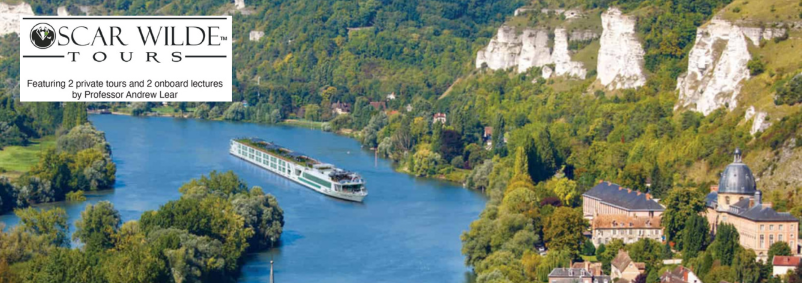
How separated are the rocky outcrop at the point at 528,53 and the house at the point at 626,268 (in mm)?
33996

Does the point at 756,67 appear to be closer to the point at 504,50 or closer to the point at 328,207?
the point at 328,207

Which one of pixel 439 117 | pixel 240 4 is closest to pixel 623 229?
pixel 439 117

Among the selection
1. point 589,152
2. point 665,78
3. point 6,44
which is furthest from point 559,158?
point 6,44

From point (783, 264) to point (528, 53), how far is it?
4381cm

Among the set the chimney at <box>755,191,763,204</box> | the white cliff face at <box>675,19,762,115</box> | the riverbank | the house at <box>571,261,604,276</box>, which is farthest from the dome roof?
the riverbank

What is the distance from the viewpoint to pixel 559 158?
187ft

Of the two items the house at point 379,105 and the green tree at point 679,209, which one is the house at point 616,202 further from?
the house at point 379,105

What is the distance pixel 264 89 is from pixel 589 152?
41.9 meters

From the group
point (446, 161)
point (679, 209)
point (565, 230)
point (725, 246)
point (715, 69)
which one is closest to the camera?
point (725, 246)

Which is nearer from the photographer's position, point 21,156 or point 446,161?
point 21,156

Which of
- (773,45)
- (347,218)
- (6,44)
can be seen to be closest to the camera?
(347,218)

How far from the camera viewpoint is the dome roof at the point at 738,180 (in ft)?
136

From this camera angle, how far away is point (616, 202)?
149 ft

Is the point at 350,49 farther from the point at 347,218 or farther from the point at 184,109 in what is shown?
the point at 347,218
